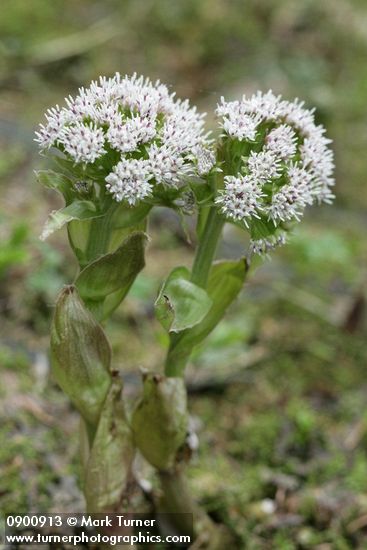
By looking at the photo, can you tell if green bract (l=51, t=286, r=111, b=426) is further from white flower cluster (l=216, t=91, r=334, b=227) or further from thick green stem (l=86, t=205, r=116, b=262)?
white flower cluster (l=216, t=91, r=334, b=227)

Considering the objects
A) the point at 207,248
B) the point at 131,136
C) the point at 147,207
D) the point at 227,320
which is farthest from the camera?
the point at 227,320

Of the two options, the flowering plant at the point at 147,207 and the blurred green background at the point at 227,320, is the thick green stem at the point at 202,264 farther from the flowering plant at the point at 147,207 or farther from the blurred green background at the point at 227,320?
the blurred green background at the point at 227,320

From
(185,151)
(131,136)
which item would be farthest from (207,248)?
(131,136)

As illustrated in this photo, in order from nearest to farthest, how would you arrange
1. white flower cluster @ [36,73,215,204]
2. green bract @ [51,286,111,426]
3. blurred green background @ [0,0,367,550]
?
1. white flower cluster @ [36,73,215,204]
2. green bract @ [51,286,111,426]
3. blurred green background @ [0,0,367,550]

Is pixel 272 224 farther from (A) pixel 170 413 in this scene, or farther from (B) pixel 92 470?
(B) pixel 92 470

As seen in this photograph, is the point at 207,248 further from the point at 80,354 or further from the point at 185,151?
the point at 80,354

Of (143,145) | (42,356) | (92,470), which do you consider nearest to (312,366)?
(42,356)

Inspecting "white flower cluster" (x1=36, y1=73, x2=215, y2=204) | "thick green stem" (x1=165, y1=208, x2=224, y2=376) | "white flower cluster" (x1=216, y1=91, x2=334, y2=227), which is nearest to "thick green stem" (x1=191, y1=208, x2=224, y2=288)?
"thick green stem" (x1=165, y1=208, x2=224, y2=376)

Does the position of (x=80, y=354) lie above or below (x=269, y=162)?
below
